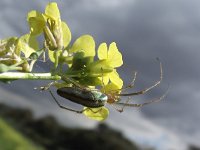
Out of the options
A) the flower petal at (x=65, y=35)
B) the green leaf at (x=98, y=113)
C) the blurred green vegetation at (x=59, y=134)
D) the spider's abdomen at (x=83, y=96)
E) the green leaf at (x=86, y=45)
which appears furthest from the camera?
the blurred green vegetation at (x=59, y=134)

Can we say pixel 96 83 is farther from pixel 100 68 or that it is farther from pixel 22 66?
pixel 22 66

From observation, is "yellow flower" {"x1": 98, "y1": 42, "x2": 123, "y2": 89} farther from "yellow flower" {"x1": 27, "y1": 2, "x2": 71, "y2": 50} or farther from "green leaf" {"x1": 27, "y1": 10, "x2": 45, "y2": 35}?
"green leaf" {"x1": 27, "y1": 10, "x2": 45, "y2": 35}

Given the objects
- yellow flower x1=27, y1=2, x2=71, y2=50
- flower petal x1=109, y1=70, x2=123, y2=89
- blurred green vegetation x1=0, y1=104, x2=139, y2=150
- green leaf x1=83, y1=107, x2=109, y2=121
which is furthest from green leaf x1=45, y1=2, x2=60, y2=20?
blurred green vegetation x1=0, y1=104, x2=139, y2=150

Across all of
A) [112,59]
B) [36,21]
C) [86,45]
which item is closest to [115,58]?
[112,59]

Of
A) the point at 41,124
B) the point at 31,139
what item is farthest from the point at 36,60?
the point at 41,124

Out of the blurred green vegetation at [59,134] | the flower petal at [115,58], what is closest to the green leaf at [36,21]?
the flower petal at [115,58]

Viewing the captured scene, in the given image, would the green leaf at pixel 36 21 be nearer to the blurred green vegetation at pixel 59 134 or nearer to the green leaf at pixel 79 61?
the green leaf at pixel 79 61

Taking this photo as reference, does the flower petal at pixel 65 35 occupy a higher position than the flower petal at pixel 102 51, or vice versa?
the flower petal at pixel 65 35

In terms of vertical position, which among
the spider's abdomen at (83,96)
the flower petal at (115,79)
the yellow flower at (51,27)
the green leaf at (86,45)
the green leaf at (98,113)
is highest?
the yellow flower at (51,27)
